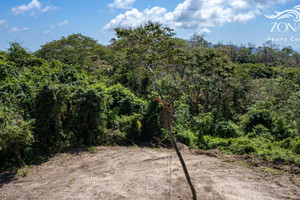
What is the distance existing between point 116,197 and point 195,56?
12.1 m

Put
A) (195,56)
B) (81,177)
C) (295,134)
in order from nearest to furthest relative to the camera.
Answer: (81,177) < (295,134) < (195,56)

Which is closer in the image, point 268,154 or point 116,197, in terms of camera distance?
point 116,197

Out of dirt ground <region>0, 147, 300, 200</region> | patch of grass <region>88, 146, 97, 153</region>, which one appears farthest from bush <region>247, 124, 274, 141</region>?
patch of grass <region>88, 146, 97, 153</region>

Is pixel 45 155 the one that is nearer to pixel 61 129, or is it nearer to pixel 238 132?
pixel 61 129

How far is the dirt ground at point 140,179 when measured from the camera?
5.41 m

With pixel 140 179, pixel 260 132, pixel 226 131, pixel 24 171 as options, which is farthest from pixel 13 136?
pixel 260 132

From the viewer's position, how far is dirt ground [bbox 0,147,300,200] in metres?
5.41

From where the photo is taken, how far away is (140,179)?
19.9ft

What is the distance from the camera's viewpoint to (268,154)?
819cm

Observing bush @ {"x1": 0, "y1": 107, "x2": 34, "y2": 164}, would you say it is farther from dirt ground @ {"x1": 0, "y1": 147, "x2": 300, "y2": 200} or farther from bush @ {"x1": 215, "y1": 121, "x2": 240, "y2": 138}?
bush @ {"x1": 215, "y1": 121, "x2": 240, "y2": 138}

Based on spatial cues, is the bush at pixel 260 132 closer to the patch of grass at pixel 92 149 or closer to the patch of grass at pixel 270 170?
the patch of grass at pixel 270 170

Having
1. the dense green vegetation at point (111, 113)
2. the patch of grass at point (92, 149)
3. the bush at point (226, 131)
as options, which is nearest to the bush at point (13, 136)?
the dense green vegetation at point (111, 113)

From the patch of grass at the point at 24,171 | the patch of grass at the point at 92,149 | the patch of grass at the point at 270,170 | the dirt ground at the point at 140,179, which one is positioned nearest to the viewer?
the dirt ground at the point at 140,179

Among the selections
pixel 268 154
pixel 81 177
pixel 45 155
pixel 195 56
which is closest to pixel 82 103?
pixel 45 155
